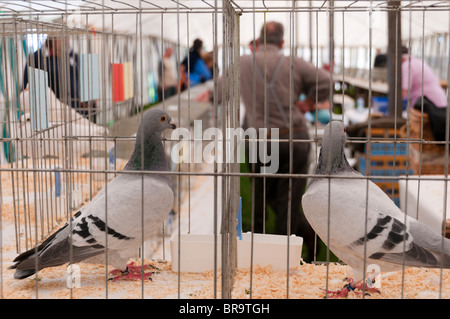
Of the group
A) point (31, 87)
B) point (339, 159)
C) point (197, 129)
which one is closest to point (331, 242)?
point (339, 159)

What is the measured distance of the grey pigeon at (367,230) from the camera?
1.58 m

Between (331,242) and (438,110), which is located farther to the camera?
(438,110)

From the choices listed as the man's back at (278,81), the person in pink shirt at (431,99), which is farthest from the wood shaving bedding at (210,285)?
the person in pink shirt at (431,99)

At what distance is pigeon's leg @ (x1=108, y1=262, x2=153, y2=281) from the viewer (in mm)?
1798

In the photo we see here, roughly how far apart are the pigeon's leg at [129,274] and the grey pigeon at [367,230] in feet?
2.01

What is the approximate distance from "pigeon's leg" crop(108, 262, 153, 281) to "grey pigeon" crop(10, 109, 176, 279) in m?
0.01

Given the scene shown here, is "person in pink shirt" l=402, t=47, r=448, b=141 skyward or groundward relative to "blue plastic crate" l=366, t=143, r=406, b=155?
skyward

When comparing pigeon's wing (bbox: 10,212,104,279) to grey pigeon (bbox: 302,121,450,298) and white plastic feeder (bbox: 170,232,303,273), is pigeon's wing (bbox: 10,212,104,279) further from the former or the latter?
grey pigeon (bbox: 302,121,450,298)

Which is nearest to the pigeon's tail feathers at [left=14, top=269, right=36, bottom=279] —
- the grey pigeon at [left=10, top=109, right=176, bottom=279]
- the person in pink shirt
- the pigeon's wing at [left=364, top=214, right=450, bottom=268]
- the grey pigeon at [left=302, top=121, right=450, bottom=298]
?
the grey pigeon at [left=10, top=109, right=176, bottom=279]

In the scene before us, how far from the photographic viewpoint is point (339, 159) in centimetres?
171

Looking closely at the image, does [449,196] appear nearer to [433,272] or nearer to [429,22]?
[433,272]

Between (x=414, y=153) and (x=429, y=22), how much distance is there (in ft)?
12.4
